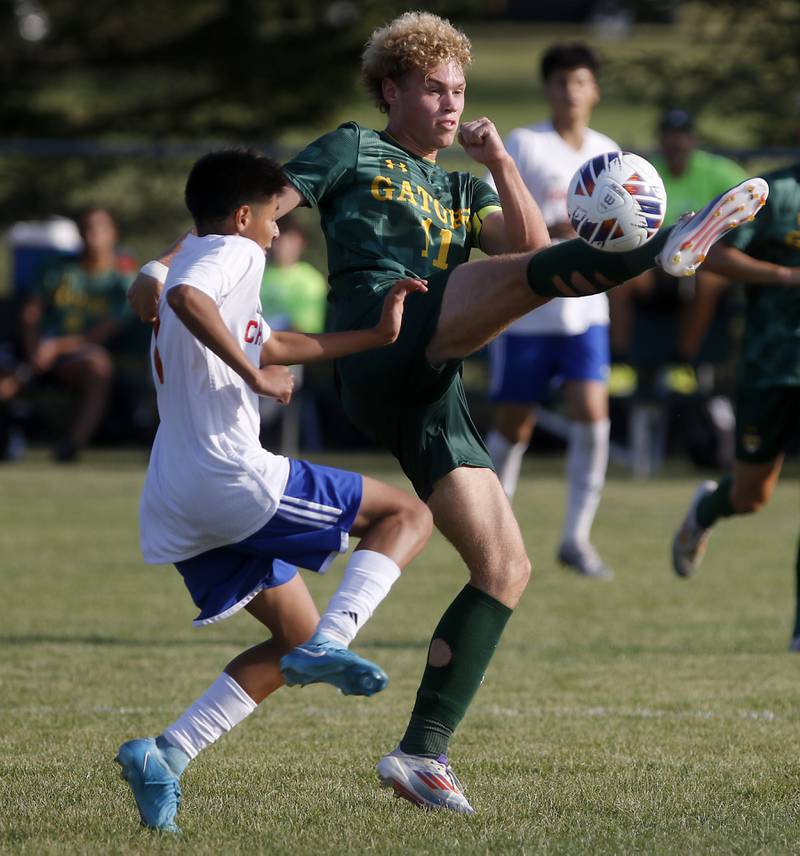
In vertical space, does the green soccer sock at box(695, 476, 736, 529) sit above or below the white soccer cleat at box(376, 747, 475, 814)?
above

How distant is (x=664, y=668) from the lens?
6.11m

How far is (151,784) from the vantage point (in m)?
3.78

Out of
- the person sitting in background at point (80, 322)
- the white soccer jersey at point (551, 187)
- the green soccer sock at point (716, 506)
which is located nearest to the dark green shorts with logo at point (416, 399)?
the green soccer sock at point (716, 506)

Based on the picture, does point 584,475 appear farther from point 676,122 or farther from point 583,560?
point 676,122

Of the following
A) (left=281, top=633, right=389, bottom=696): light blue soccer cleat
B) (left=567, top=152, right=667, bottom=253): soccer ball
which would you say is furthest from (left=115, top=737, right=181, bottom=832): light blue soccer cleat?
(left=567, top=152, right=667, bottom=253): soccer ball

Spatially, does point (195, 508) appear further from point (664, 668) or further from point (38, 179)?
point (38, 179)

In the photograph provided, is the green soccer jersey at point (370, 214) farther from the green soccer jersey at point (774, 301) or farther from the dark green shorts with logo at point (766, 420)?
the dark green shorts with logo at point (766, 420)

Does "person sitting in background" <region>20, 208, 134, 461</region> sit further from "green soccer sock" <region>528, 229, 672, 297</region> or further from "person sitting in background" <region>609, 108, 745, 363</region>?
"green soccer sock" <region>528, 229, 672, 297</region>

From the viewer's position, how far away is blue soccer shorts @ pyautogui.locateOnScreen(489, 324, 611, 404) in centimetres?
842

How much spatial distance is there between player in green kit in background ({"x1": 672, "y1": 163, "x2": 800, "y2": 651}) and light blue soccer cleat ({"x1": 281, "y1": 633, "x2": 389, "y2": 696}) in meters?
3.33

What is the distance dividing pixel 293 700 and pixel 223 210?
2.26 m

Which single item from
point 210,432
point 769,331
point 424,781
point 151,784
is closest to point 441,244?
point 210,432

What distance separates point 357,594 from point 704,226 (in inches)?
47.1

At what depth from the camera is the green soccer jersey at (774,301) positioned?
20.9 ft
